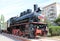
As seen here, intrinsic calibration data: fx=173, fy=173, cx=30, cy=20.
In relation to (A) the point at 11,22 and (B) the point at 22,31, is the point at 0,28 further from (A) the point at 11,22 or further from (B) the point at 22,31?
(B) the point at 22,31

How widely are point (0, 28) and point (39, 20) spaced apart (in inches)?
847

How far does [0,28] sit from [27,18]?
66.0 ft

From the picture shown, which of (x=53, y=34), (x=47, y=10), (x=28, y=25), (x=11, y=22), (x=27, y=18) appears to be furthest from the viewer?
(x=47, y=10)

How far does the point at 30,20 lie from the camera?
18.9 m

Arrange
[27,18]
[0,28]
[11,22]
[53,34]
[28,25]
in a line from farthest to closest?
[0,28]
[11,22]
[53,34]
[27,18]
[28,25]

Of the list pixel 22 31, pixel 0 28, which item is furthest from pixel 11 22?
pixel 0 28

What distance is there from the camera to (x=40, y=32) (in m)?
19.4

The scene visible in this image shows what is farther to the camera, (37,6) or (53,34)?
(53,34)

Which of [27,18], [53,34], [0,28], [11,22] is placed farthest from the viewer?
[0,28]

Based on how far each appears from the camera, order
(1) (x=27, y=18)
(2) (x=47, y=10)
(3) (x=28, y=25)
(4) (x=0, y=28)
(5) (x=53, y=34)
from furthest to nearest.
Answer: (2) (x=47, y=10) → (4) (x=0, y=28) → (5) (x=53, y=34) → (1) (x=27, y=18) → (3) (x=28, y=25)

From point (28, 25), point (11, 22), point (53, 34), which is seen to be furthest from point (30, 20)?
point (11, 22)

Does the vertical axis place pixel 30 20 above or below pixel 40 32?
above

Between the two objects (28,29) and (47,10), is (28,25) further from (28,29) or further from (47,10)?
(47,10)

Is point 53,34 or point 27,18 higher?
point 27,18
